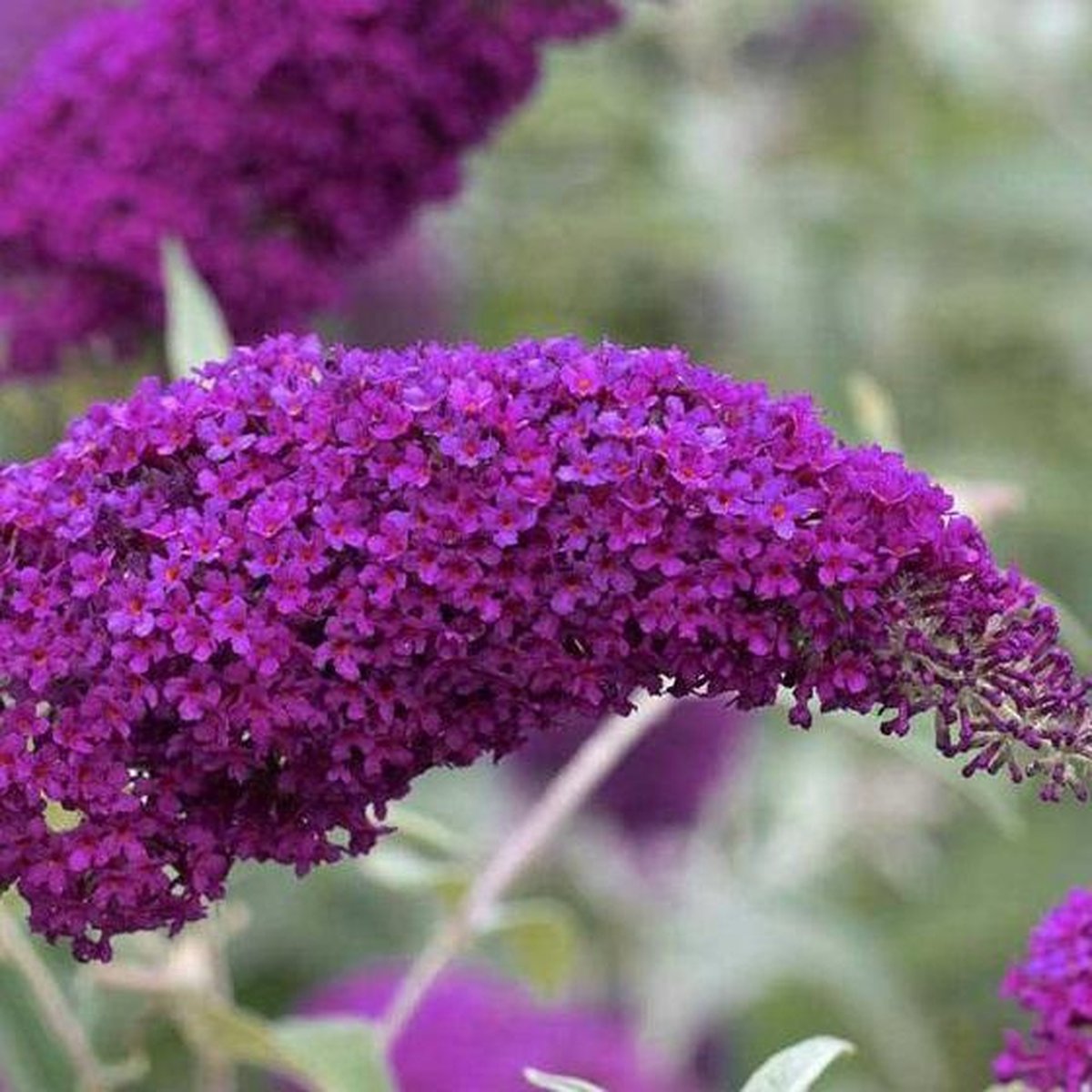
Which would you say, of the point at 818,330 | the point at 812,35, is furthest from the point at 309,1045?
the point at 812,35

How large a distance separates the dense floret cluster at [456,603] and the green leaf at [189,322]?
1.55 ft

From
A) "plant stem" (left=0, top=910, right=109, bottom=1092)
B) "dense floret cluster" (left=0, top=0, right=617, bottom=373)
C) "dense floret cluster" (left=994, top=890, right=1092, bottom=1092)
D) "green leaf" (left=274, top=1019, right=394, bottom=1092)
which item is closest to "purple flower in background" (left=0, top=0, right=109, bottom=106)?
"dense floret cluster" (left=0, top=0, right=617, bottom=373)

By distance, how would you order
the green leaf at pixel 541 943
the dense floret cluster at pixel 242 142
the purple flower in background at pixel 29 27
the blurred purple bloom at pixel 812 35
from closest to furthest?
the dense floret cluster at pixel 242 142 < the green leaf at pixel 541 943 < the purple flower in background at pixel 29 27 < the blurred purple bloom at pixel 812 35

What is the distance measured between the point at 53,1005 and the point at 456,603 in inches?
25.9

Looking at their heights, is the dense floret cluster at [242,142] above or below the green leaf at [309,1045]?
above

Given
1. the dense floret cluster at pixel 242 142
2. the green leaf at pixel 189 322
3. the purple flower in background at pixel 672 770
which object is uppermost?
the purple flower in background at pixel 672 770

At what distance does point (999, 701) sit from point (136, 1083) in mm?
1209

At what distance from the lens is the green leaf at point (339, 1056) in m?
1.81

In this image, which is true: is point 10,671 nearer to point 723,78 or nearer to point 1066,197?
point 1066,197

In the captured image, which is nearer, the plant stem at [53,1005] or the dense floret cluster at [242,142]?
the plant stem at [53,1005]

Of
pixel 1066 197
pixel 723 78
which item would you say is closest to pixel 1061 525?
pixel 1066 197

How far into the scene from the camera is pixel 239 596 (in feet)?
4.65

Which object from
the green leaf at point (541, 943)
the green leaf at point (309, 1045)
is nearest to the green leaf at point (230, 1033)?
the green leaf at point (309, 1045)

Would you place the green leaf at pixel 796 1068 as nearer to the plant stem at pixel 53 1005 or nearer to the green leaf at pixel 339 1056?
the green leaf at pixel 339 1056
